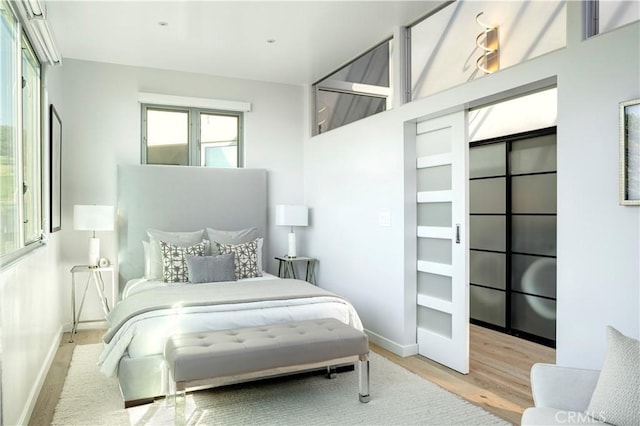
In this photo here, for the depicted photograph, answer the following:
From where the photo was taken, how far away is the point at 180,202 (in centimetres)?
498

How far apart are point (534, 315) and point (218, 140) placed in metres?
3.89

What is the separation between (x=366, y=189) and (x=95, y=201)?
2.83m

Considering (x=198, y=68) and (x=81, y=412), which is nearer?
(x=81, y=412)

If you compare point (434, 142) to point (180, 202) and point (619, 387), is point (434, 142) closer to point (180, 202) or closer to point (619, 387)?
point (619, 387)

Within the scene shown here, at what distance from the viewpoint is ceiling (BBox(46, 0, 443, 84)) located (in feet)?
11.3

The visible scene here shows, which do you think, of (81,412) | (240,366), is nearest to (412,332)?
(240,366)

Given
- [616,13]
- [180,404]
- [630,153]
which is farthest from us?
[180,404]

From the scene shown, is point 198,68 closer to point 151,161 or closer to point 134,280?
point 151,161

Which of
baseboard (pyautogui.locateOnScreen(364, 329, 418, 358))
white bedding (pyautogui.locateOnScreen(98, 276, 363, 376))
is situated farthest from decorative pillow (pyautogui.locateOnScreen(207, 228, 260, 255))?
baseboard (pyautogui.locateOnScreen(364, 329, 418, 358))

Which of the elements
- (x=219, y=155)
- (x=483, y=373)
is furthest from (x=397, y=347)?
(x=219, y=155)

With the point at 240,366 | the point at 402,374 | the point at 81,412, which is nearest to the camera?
the point at 240,366

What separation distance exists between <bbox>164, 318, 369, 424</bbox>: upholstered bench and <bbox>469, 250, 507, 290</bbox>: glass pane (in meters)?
2.42

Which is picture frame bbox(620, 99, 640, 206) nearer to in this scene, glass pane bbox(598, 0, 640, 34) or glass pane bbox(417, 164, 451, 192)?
glass pane bbox(598, 0, 640, 34)

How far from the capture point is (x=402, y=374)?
3367 mm
